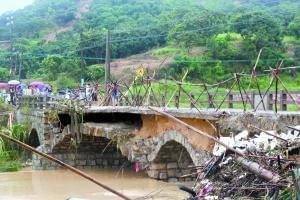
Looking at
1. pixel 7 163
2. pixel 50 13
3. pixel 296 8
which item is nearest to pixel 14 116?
pixel 7 163

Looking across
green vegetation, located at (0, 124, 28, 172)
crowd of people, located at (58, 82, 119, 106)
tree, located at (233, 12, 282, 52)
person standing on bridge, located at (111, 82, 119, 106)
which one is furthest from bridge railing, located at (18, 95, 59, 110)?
tree, located at (233, 12, 282, 52)

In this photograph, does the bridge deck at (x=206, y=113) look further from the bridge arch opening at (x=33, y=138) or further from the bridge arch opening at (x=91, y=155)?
the bridge arch opening at (x=33, y=138)

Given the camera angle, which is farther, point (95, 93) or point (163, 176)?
point (95, 93)

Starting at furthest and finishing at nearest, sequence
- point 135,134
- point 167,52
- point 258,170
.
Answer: point 167,52 < point 135,134 < point 258,170

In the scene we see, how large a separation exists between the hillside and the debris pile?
27.4 m

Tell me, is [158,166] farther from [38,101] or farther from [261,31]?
[261,31]

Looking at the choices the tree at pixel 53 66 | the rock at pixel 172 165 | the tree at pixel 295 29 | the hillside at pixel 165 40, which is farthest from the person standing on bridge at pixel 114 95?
the tree at pixel 53 66

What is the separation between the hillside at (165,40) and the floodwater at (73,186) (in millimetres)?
15283

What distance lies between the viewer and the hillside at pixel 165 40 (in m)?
39.7

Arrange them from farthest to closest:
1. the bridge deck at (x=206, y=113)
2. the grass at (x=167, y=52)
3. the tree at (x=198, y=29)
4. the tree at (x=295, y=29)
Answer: the grass at (x=167, y=52), the tree at (x=198, y=29), the tree at (x=295, y=29), the bridge deck at (x=206, y=113)

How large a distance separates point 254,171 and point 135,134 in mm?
14638

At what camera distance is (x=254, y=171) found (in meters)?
8.02

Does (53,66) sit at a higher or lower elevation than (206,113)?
higher

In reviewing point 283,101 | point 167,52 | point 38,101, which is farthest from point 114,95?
point 167,52
